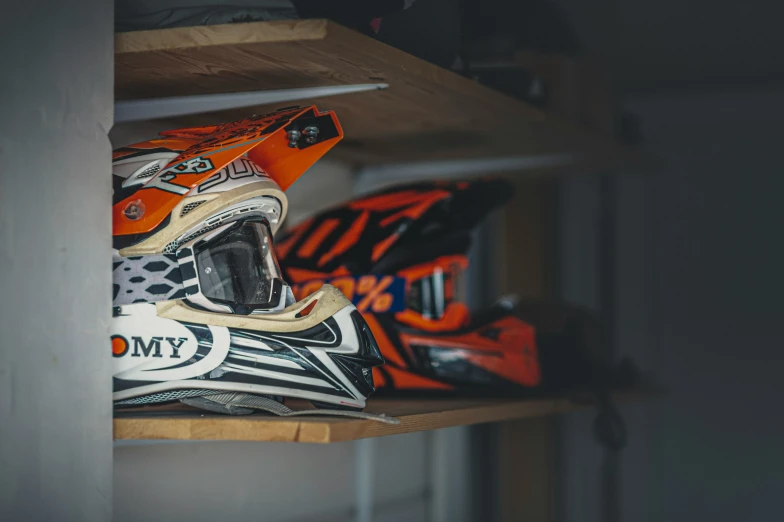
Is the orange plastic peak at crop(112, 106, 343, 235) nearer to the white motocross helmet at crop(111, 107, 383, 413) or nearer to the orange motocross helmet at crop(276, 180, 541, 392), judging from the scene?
the white motocross helmet at crop(111, 107, 383, 413)

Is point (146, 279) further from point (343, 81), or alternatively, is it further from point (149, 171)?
point (343, 81)

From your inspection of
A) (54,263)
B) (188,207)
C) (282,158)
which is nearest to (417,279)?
(282,158)

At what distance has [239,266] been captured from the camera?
35.7 inches

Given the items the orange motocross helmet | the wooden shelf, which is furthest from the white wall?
the orange motocross helmet

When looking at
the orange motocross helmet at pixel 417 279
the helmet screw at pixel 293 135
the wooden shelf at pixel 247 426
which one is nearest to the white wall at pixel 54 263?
the wooden shelf at pixel 247 426

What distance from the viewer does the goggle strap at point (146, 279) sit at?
844 millimetres

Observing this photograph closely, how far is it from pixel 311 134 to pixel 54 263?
0.28 metres

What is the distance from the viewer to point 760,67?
3.76 feet

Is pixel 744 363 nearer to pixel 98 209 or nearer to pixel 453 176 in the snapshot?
pixel 453 176

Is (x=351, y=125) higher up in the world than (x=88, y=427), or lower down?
higher up

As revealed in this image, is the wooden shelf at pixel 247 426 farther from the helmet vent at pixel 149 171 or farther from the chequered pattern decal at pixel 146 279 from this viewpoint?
the helmet vent at pixel 149 171

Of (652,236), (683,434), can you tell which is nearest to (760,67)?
(652,236)

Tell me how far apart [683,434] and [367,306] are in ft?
1.42

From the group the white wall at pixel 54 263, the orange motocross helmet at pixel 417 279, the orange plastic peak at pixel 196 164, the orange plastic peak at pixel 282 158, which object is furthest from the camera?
the orange motocross helmet at pixel 417 279
